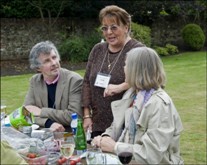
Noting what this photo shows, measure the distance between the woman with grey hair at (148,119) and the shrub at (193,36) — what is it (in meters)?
19.0

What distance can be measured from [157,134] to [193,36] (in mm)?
19298

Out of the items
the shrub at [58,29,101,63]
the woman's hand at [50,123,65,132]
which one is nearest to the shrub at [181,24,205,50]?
the shrub at [58,29,101,63]

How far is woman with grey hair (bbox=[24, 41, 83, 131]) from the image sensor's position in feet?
12.6

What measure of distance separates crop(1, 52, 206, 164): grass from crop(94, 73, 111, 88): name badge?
2.41 metres

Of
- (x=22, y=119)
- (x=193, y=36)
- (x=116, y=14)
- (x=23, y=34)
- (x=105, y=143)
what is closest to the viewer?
(x=105, y=143)

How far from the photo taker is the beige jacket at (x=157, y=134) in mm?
2795

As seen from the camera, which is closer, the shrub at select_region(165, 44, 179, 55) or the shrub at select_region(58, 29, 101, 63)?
the shrub at select_region(58, 29, 101, 63)

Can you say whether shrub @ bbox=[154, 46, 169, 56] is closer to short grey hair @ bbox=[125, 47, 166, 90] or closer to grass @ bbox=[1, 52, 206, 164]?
grass @ bbox=[1, 52, 206, 164]

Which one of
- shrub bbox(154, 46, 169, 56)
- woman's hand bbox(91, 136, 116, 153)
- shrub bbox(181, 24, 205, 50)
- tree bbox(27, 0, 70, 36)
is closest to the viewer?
woman's hand bbox(91, 136, 116, 153)

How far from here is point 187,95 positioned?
1006cm

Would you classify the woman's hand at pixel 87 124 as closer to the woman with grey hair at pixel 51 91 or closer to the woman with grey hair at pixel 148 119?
the woman with grey hair at pixel 51 91

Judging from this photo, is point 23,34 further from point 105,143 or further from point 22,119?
point 105,143

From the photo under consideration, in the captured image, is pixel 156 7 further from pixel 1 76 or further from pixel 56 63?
pixel 56 63

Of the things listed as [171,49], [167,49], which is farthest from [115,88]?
[171,49]
